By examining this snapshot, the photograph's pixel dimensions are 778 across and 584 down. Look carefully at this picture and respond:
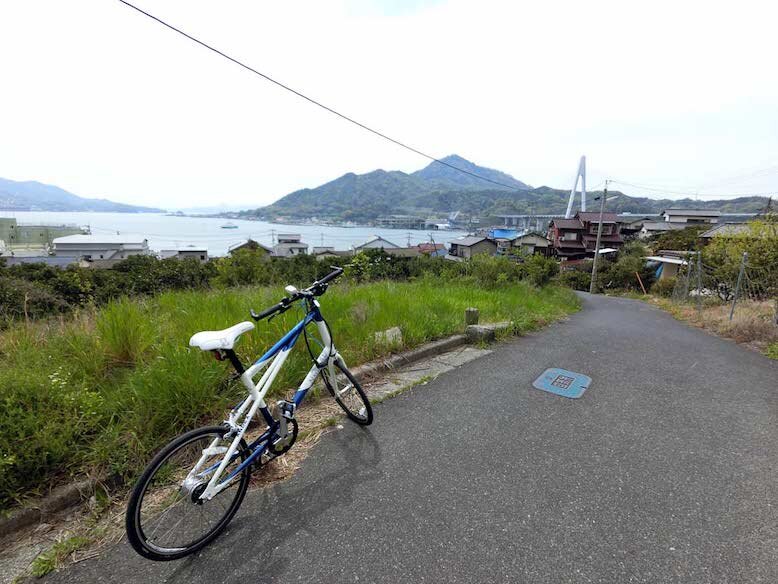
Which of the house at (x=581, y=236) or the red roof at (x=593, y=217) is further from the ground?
the red roof at (x=593, y=217)

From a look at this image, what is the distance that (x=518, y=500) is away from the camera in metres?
1.90

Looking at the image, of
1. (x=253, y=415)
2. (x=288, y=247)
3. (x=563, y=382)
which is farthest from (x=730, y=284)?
(x=288, y=247)

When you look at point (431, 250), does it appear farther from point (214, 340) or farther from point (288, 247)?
point (214, 340)

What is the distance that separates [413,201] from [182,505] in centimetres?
14483

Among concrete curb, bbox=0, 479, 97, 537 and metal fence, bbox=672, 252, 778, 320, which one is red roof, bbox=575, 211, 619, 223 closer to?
metal fence, bbox=672, 252, 778, 320

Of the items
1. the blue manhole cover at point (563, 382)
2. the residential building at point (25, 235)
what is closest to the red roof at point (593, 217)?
the blue manhole cover at point (563, 382)

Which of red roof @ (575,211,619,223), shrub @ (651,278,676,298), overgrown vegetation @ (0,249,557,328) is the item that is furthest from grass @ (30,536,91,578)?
red roof @ (575,211,619,223)

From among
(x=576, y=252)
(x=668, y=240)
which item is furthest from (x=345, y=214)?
(x=668, y=240)

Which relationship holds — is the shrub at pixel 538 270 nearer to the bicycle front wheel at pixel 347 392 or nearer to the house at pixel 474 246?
the bicycle front wheel at pixel 347 392

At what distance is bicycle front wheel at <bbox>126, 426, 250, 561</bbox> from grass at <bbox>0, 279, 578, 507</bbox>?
11.5 inches

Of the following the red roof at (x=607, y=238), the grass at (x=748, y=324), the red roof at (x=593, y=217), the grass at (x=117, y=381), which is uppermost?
the red roof at (x=593, y=217)

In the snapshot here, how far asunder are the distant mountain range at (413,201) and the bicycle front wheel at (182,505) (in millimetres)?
96491

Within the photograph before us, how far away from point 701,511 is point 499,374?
76.8 inches

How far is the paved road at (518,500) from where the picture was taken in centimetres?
151
